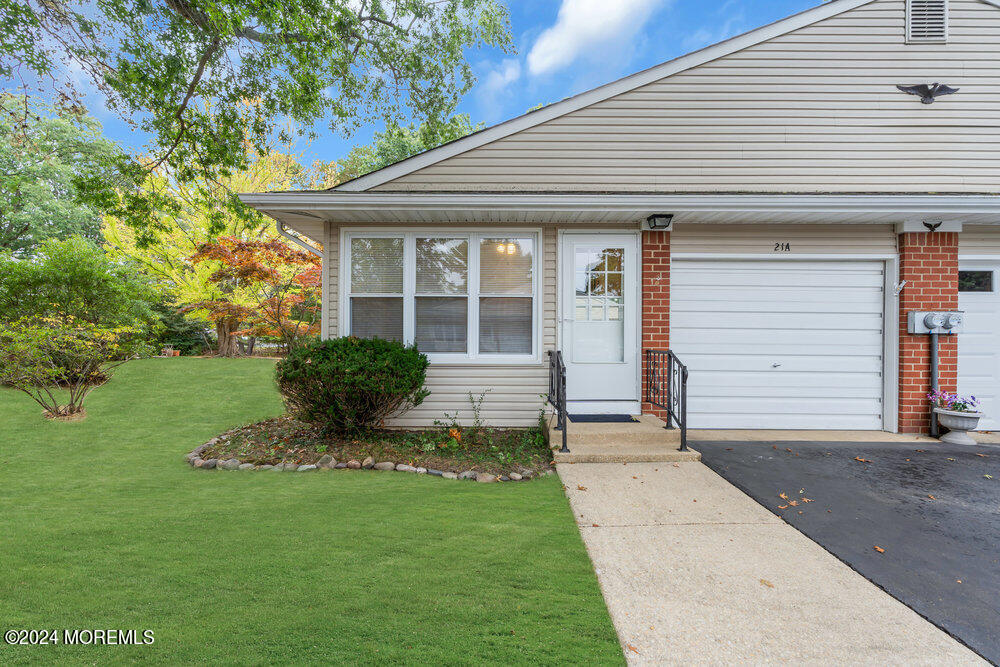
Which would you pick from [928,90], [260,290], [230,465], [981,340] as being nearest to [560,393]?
[230,465]

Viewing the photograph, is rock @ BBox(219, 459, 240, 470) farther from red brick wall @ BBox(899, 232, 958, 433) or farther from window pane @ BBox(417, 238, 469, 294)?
red brick wall @ BBox(899, 232, 958, 433)

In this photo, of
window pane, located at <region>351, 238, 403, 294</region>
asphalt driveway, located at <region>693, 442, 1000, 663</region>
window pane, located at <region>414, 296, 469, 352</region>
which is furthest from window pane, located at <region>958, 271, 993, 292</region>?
window pane, located at <region>351, 238, 403, 294</region>

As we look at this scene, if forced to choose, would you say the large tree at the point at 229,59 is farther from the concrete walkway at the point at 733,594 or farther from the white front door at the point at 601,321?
the concrete walkway at the point at 733,594

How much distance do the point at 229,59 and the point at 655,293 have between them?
7.64m

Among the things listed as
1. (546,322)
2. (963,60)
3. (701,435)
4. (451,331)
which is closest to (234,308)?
(451,331)

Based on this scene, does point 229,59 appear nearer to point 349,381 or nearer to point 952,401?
point 349,381

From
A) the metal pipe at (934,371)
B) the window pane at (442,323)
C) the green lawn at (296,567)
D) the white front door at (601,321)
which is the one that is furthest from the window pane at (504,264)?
the metal pipe at (934,371)

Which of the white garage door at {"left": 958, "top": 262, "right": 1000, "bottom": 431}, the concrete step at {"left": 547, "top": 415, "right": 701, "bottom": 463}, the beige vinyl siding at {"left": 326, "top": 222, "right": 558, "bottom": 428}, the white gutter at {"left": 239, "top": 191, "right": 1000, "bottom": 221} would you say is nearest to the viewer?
the concrete step at {"left": 547, "top": 415, "right": 701, "bottom": 463}

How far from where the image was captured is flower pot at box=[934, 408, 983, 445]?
461cm

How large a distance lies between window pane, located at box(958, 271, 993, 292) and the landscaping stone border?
5721 millimetres

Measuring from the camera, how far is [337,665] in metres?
1.57

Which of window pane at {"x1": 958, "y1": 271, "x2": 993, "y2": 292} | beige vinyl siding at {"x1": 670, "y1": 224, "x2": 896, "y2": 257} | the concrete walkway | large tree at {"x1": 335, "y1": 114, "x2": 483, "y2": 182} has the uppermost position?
large tree at {"x1": 335, "y1": 114, "x2": 483, "y2": 182}

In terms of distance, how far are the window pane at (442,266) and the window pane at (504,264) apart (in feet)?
0.73

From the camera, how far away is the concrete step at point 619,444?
4.10 m
